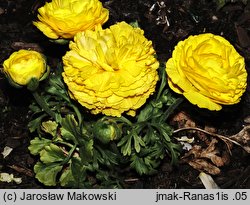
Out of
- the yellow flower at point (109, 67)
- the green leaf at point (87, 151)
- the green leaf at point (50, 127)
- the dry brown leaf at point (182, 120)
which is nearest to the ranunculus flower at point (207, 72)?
the yellow flower at point (109, 67)

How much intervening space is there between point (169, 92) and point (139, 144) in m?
0.21

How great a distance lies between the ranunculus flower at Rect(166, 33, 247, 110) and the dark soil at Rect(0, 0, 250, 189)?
2.11 feet

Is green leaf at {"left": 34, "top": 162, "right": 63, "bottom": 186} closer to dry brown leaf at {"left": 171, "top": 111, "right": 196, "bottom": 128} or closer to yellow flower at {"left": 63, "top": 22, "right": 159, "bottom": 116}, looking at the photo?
yellow flower at {"left": 63, "top": 22, "right": 159, "bottom": 116}

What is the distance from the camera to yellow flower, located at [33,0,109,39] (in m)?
1.62

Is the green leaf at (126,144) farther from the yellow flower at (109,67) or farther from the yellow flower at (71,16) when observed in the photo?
the yellow flower at (71,16)

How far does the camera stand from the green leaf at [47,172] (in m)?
1.98

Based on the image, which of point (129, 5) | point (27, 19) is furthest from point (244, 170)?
→ point (27, 19)

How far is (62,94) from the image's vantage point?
194 centimetres

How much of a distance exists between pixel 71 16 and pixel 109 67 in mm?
191

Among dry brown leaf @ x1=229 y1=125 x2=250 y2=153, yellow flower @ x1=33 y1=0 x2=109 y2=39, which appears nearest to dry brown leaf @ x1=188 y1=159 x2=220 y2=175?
dry brown leaf @ x1=229 y1=125 x2=250 y2=153

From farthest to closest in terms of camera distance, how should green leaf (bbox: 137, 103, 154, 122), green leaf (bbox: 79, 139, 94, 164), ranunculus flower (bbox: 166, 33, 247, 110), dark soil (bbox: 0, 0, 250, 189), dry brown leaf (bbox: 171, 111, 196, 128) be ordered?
1. dry brown leaf (bbox: 171, 111, 196, 128)
2. dark soil (bbox: 0, 0, 250, 189)
3. green leaf (bbox: 137, 103, 154, 122)
4. green leaf (bbox: 79, 139, 94, 164)
5. ranunculus flower (bbox: 166, 33, 247, 110)

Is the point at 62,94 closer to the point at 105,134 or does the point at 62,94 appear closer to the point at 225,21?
the point at 105,134

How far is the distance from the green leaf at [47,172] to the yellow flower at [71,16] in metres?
0.52

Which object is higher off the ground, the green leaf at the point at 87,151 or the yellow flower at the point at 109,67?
the yellow flower at the point at 109,67
